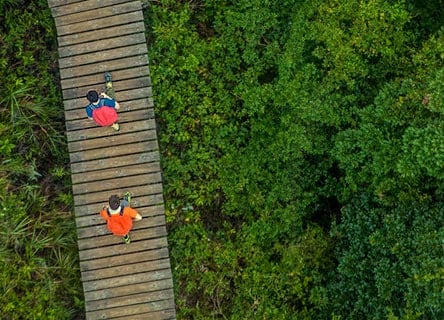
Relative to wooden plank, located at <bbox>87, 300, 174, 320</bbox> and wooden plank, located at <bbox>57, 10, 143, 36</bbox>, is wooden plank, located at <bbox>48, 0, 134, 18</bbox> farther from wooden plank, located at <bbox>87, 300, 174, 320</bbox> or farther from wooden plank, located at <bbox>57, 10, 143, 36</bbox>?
wooden plank, located at <bbox>87, 300, 174, 320</bbox>

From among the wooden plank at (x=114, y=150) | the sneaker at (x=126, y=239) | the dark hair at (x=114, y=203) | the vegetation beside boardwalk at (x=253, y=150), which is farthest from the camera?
the wooden plank at (x=114, y=150)

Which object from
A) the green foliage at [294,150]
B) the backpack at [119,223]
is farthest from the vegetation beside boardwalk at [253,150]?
the backpack at [119,223]

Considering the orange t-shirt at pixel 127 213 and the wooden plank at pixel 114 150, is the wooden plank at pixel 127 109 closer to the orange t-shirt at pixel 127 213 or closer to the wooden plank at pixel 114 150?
the wooden plank at pixel 114 150

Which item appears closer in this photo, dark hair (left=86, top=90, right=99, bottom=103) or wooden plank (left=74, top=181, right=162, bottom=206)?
dark hair (left=86, top=90, right=99, bottom=103)

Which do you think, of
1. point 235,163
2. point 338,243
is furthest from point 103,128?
point 338,243

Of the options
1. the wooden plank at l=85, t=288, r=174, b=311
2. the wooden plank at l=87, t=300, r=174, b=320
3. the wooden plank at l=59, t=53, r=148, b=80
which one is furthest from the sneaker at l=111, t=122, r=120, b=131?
the wooden plank at l=87, t=300, r=174, b=320

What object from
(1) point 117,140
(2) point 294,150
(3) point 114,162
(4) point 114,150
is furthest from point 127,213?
(2) point 294,150
